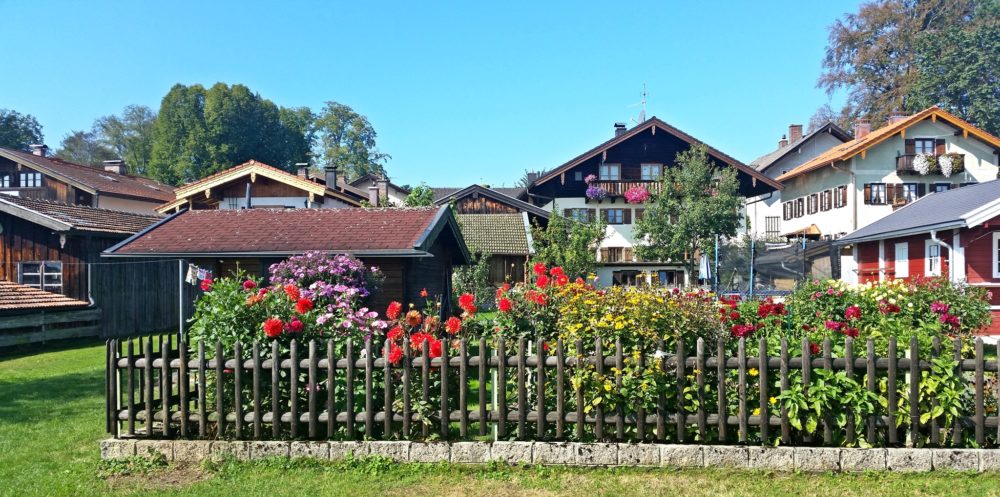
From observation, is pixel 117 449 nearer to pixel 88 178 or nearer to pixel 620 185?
pixel 620 185

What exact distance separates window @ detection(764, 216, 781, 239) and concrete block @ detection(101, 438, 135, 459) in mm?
45609

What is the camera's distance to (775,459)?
19.3 ft

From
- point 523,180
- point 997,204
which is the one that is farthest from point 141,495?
point 523,180

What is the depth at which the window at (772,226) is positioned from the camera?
4725cm

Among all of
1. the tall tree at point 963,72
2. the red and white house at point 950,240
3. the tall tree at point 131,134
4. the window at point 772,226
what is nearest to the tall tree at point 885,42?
the tall tree at point 963,72

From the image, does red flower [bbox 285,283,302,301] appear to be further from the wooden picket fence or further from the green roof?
the green roof

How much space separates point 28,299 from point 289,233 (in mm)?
7133

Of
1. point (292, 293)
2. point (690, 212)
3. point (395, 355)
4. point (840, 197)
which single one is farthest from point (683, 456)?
point (840, 197)

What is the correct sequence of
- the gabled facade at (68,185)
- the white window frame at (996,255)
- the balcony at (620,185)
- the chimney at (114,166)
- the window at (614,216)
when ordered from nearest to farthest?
the white window frame at (996,255) < the balcony at (620,185) < the window at (614,216) < the gabled facade at (68,185) < the chimney at (114,166)

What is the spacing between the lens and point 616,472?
590 centimetres

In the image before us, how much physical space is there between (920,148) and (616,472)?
131 ft

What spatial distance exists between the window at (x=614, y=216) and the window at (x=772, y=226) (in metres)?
13.2

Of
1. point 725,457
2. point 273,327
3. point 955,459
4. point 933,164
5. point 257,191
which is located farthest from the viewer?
point 933,164

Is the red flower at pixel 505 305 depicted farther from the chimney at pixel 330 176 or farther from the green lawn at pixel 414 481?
the chimney at pixel 330 176
